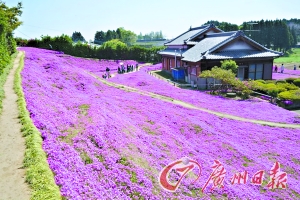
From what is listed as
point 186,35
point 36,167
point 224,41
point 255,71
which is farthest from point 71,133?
point 186,35

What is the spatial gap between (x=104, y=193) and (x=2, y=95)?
35.9 ft

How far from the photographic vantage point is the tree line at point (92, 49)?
71500 millimetres

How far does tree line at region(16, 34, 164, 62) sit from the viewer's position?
71500 mm

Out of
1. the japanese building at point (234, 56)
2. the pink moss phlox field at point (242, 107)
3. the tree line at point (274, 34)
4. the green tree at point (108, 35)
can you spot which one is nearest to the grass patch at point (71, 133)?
the pink moss phlox field at point (242, 107)

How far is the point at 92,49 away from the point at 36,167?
72.2 meters

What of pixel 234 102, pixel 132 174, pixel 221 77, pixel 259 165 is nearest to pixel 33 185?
pixel 132 174

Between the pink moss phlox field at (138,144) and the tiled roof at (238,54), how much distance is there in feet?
56.8

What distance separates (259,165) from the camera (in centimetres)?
1498

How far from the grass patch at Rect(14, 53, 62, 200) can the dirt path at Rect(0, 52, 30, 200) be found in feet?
0.63

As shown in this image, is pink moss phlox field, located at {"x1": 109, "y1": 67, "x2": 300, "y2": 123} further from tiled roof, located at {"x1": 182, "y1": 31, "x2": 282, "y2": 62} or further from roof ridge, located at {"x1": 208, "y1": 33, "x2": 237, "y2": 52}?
roof ridge, located at {"x1": 208, "y1": 33, "x2": 237, "y2": 52}

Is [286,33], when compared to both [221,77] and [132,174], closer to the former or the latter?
[221,77]

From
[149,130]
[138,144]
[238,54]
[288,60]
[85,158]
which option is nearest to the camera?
[85,158]

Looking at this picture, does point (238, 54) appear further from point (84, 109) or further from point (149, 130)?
point (84, 109)

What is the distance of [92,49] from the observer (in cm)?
7850
